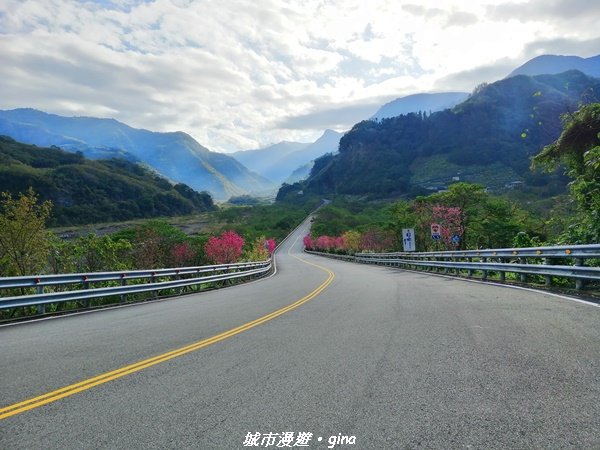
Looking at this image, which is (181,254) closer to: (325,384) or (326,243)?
(325,384)

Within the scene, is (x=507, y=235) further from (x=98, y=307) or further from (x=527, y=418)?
(x=527, y=418)

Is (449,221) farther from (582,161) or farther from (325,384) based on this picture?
(325,384)

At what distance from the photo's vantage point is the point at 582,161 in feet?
57.1

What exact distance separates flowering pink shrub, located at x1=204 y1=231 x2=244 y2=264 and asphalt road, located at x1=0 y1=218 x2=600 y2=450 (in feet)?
86.2

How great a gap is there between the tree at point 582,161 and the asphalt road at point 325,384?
5888 mm

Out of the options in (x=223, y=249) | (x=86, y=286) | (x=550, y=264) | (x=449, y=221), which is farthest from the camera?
(x=449, y=221)

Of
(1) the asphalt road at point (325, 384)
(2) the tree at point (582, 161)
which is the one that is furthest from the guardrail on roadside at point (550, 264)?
A: (1) the asphalt road at point (325, 384)

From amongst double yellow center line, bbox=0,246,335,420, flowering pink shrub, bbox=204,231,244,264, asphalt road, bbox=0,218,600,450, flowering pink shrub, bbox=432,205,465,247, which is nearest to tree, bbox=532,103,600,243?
asphalt road, bbox=0,218,600,450

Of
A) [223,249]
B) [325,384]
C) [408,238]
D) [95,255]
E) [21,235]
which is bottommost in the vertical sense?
[325,384]

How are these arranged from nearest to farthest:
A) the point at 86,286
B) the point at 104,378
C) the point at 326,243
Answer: the point at 104,378 < the point at 86,286 < the point at 326,243

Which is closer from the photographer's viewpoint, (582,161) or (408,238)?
(582,161)

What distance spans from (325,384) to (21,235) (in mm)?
16145

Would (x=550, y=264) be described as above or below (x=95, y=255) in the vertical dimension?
below

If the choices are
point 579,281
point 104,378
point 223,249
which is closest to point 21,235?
point 104,378
